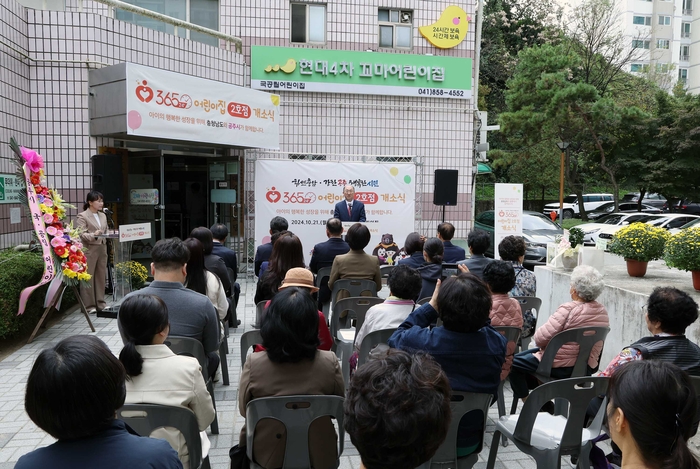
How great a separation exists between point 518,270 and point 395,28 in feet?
28.8

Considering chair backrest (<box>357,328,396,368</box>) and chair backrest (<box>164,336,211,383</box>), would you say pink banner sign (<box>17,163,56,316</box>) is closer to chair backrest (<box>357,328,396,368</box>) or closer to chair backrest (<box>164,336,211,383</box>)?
chair backrest (<box>164,336,211,383</box>)

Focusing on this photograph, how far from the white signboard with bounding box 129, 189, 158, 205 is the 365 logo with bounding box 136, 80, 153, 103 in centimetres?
188

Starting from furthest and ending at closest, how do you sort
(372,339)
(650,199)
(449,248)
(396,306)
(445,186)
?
(650,199)
(445,186)
(449,248)
(396,306)
(372,339)

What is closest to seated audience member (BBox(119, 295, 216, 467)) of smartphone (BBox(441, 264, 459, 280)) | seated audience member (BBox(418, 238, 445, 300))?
seated audience member (BBox(418, 238, 445, 300))

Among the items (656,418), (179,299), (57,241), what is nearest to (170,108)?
(57,241)

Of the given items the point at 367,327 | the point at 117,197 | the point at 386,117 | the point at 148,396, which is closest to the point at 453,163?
the point at 386,117

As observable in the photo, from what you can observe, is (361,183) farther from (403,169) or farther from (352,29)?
(352,29)

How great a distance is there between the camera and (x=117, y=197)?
8.18 metres

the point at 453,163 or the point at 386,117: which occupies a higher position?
the point at 386,117

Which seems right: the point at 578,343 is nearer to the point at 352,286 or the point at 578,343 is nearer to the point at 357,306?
the point at 357,306

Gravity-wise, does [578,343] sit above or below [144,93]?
below

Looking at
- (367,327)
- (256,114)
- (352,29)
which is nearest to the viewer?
(367,327)

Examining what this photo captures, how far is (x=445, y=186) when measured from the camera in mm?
11008

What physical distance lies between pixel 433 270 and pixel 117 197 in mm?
5239
